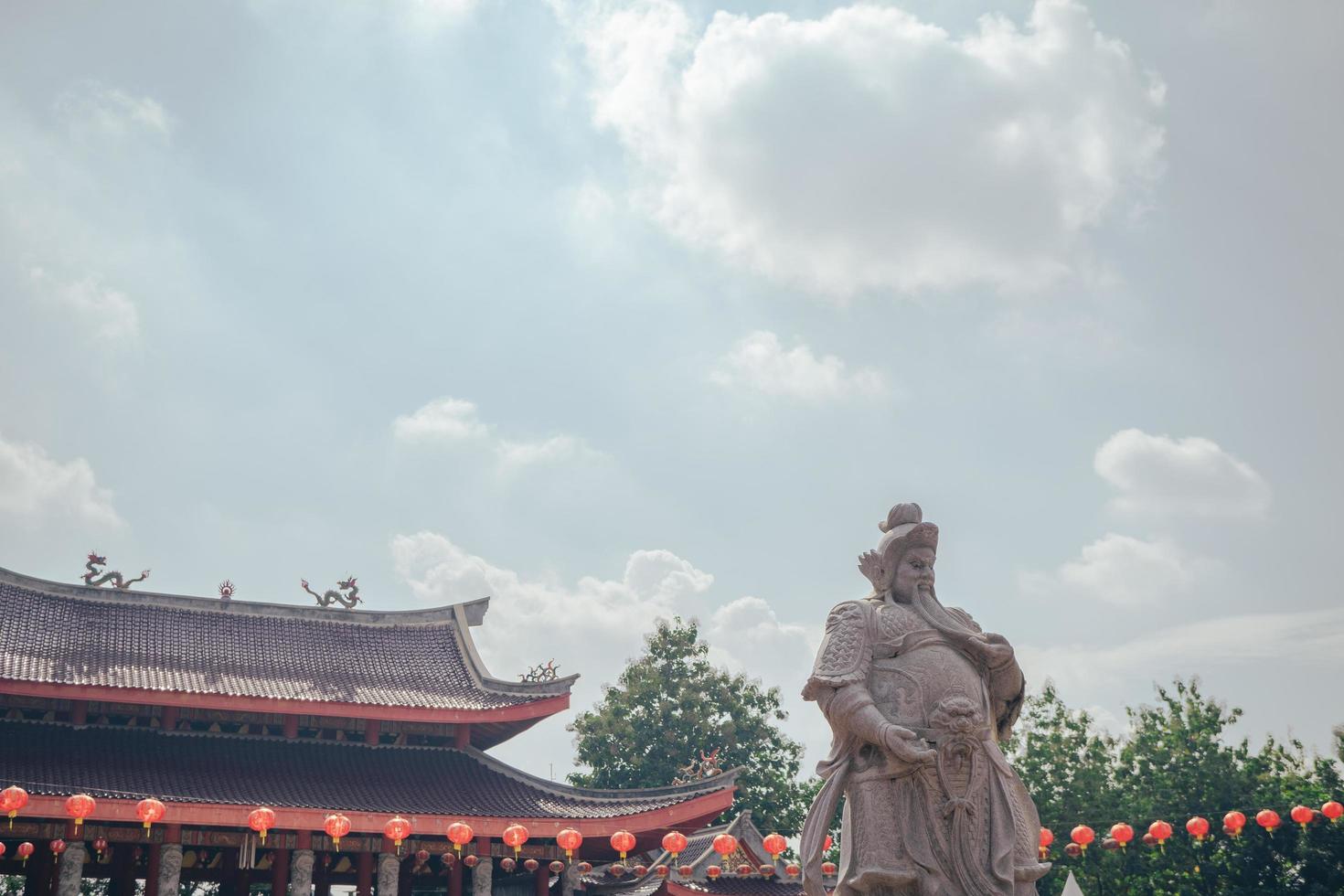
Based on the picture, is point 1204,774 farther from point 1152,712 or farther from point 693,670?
point 693,670

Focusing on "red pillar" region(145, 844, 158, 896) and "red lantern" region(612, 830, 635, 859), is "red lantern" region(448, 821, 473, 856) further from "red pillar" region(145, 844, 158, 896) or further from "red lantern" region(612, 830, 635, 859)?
"red pillar" region(145, 844, 158, 896)

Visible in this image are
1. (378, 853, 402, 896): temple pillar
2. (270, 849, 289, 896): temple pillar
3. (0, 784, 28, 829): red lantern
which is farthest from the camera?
(378, 853, 402, 896): temple pillar

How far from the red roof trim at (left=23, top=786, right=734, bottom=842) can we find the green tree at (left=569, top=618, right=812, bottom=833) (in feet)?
62.1

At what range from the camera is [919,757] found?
22.0ft

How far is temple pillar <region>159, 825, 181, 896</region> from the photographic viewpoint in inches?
847

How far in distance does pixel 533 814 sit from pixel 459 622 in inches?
302

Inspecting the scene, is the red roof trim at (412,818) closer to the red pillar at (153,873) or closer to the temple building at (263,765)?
the temple building at (263,765)

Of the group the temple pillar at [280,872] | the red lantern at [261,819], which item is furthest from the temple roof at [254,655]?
the red lantern at [261,819]

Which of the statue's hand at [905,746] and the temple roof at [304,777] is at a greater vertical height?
the temple roof at [304,777]

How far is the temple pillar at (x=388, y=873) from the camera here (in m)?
22.8

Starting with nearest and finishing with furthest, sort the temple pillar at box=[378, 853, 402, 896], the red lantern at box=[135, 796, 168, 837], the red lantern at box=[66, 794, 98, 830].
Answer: the red lantern at box=[66, 794, 98, 830], the red lantern at box=[135, 796, 168, 837], the temple pillar at box=[378, 853, 402, 896]

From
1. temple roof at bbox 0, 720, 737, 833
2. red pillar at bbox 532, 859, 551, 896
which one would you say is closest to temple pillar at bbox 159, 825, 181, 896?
temple roof at bbox 0, 720, 737, 833

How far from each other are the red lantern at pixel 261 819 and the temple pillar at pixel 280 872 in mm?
1781

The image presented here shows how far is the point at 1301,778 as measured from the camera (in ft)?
96.2
